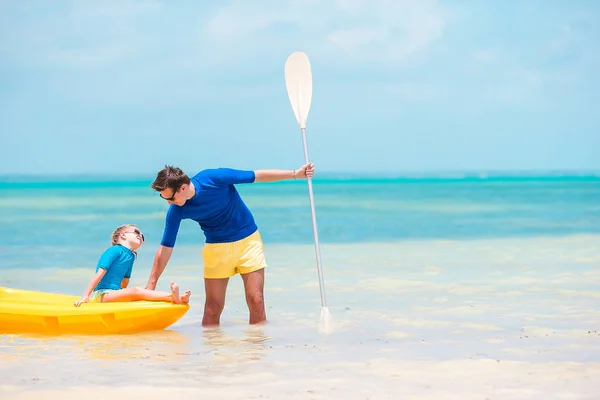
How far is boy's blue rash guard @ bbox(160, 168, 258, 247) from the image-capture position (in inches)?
194

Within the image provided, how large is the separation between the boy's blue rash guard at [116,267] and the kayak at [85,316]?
21 cm

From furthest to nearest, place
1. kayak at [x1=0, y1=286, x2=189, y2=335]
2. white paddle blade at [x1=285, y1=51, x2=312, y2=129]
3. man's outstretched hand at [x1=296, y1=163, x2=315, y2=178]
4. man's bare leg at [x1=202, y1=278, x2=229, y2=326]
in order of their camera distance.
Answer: white paddle blade at [x1=285, y1=51, x2=312, y2=129] < man's bare leg at [x1=202, y1=278, x2=229, y2=326] < kayak at [x1=0, y1=286, x2=189, y2=335] < man's outstretched hand at [x1=296, y1=163, x2=315, y2=178]

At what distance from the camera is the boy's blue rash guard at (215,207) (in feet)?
16.2

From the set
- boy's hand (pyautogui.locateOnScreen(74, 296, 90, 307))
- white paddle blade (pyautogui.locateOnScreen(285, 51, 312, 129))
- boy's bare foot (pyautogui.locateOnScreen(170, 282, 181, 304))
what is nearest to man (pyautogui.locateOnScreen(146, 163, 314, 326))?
boy's bare foot (pyautogui.locateOnScreen(170, 282, 181, 304))

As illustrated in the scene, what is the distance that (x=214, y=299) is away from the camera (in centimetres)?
538

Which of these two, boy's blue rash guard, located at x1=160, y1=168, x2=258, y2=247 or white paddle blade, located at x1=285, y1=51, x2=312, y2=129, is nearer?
boy's blue rash guard, located at x1=160, y1=168, x2=258, y2=247

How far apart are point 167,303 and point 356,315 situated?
1.41m

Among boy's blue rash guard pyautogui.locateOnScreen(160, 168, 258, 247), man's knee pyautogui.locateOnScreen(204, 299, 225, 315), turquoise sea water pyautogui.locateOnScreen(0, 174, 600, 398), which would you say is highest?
boy's blue rash guard pyautogui.locateOnScreen(160, 168, 258, 247)

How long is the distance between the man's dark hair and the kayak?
0.82 m

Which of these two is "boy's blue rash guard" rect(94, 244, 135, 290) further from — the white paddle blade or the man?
the white paddle blade

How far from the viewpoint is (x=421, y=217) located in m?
18.7

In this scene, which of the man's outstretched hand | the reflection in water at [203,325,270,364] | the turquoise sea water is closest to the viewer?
the turquoise sea water

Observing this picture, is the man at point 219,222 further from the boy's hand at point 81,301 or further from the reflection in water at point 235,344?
the boy's hand at point 81,301

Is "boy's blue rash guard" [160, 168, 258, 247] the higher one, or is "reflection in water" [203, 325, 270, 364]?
"boy's blue rash guard" [160, 168, 258, 247]
